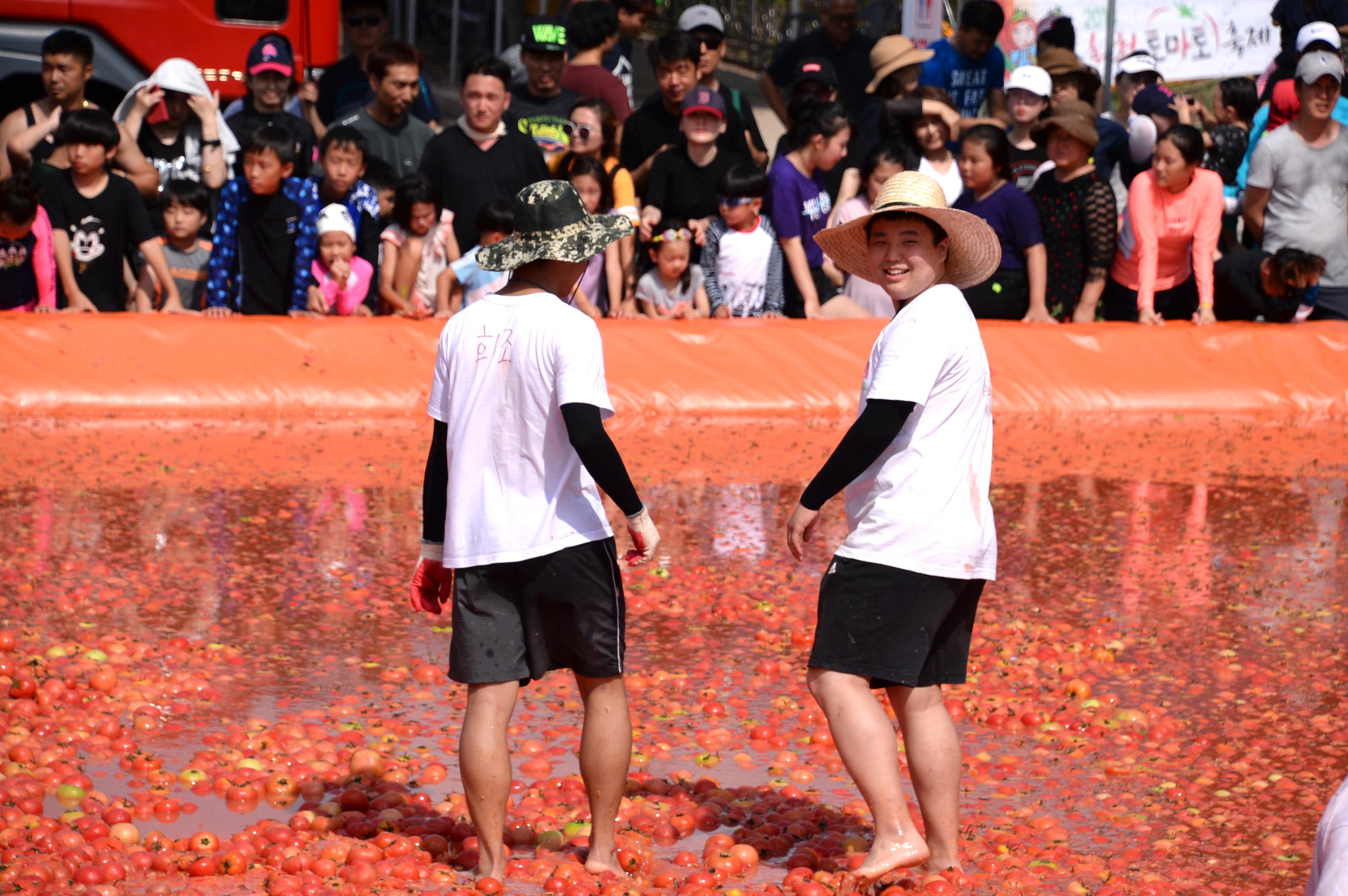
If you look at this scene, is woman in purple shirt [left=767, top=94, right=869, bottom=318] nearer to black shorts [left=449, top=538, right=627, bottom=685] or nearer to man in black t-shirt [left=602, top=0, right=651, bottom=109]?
man in black t-shirt [left=602, top=0, right=651, bottom=109]

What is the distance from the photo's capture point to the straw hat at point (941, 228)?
4.06m

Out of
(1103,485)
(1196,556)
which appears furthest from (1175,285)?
(1196,556)

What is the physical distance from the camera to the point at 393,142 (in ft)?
40.6

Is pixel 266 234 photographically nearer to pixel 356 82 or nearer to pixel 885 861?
pixel 356 82

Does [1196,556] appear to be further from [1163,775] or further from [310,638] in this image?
[310,638]

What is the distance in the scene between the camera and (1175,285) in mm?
12531

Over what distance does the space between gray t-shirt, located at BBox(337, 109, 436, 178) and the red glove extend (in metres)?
8.48

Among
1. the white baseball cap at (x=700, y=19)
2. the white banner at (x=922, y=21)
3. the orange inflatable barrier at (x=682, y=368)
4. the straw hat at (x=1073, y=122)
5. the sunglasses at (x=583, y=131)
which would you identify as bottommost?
the orange inflatable barrier at (x=682, y=368)

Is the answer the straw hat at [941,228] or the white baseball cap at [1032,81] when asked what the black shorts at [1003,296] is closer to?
the white baseball cap at [1032,81]

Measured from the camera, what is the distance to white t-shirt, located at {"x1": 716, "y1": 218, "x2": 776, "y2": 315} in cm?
1218

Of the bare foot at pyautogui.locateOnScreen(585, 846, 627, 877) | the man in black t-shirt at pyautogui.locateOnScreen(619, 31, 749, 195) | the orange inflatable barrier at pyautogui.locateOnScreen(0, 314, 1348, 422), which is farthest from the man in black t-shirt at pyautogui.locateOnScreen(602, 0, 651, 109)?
the bare foot at pyautogui.locateOnScreen(585, 846, 627, 877)

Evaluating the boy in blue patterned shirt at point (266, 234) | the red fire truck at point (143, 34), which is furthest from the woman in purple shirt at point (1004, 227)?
the red fire truck at point (143, 34)

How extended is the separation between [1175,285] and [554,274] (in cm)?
952

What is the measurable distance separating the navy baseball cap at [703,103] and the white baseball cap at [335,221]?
2.74m
